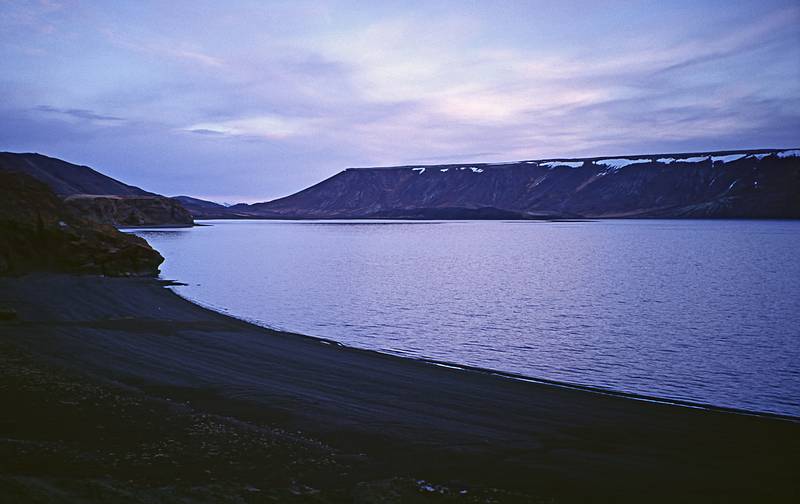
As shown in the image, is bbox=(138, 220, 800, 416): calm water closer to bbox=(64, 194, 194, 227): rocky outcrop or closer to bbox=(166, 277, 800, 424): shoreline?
bbox=(166, 277, 800, 424): shoreline

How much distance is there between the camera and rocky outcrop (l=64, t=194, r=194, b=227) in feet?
329

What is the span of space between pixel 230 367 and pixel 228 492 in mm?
5835

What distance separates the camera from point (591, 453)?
7215 millimetres

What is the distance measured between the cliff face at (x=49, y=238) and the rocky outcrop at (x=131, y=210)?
72.6 m

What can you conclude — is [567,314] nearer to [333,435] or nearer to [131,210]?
[333,435]

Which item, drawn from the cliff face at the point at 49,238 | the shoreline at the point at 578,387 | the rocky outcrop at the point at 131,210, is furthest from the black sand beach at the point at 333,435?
the rocky outcrop at the point at 131,210

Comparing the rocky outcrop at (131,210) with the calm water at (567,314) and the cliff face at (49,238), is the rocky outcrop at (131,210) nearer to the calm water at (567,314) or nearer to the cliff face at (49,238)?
the calm water at (567,314)

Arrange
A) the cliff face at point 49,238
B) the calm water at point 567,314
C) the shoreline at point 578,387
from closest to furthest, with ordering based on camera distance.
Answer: the shoreline at point 578,387
the calm water at point 567,314
the cliff face at point 49,238

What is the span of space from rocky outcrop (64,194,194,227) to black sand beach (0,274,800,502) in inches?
3598

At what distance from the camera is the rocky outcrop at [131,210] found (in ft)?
329

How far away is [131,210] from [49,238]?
97.8 metres

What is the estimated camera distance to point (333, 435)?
24.4 ft

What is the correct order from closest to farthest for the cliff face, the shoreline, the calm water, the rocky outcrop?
the shoreline
the calm water
the cliff face
the rocky outcrop

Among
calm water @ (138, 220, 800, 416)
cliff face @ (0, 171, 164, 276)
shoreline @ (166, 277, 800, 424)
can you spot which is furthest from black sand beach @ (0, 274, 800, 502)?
cliff face @ (0, 171, 164, 276)
